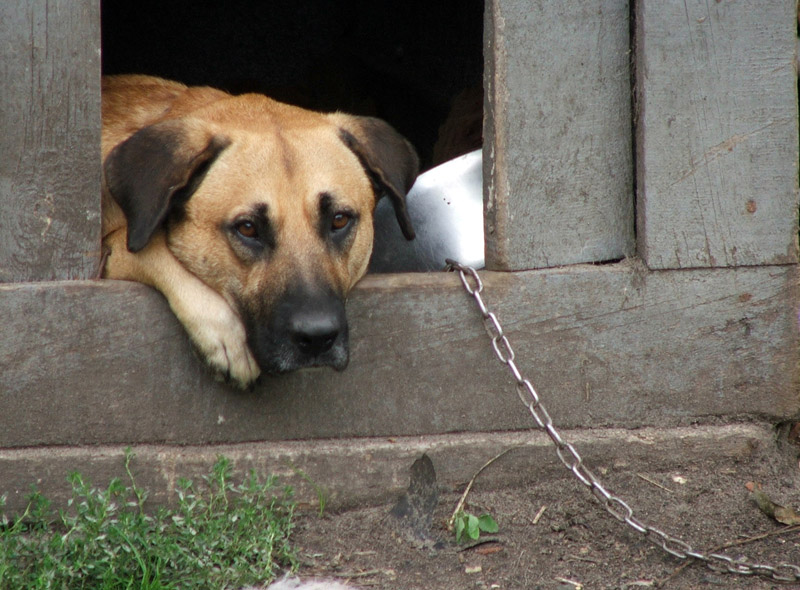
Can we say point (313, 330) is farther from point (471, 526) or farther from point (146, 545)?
point (471, 526)

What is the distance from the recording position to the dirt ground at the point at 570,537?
8.77 feet

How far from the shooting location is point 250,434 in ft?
9.99

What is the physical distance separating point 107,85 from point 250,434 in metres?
1.74

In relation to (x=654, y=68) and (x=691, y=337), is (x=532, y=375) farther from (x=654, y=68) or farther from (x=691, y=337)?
(x=654, y=68)

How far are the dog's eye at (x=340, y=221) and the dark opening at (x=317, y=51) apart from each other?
3.61 m

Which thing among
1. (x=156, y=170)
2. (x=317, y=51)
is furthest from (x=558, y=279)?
(x=317, y=51)

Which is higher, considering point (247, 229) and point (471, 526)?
point (247, 229)

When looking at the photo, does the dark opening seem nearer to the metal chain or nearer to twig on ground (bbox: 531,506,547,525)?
the metal chain

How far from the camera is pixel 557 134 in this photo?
10.2 ft

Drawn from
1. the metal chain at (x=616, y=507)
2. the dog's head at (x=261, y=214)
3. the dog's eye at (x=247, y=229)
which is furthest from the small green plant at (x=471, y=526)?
the dog's eye at (x=247, y=229)

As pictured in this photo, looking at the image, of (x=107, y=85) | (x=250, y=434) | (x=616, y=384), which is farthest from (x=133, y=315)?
(x=616, y=384)

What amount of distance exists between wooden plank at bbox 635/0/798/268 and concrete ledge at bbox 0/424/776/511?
68cm

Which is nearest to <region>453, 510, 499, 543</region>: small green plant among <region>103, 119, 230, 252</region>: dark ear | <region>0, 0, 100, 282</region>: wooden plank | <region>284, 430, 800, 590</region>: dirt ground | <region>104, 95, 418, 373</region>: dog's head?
<region>284, 430, 800, 590</region>: dirt ground

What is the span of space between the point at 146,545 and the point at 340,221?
1255 millimetres
